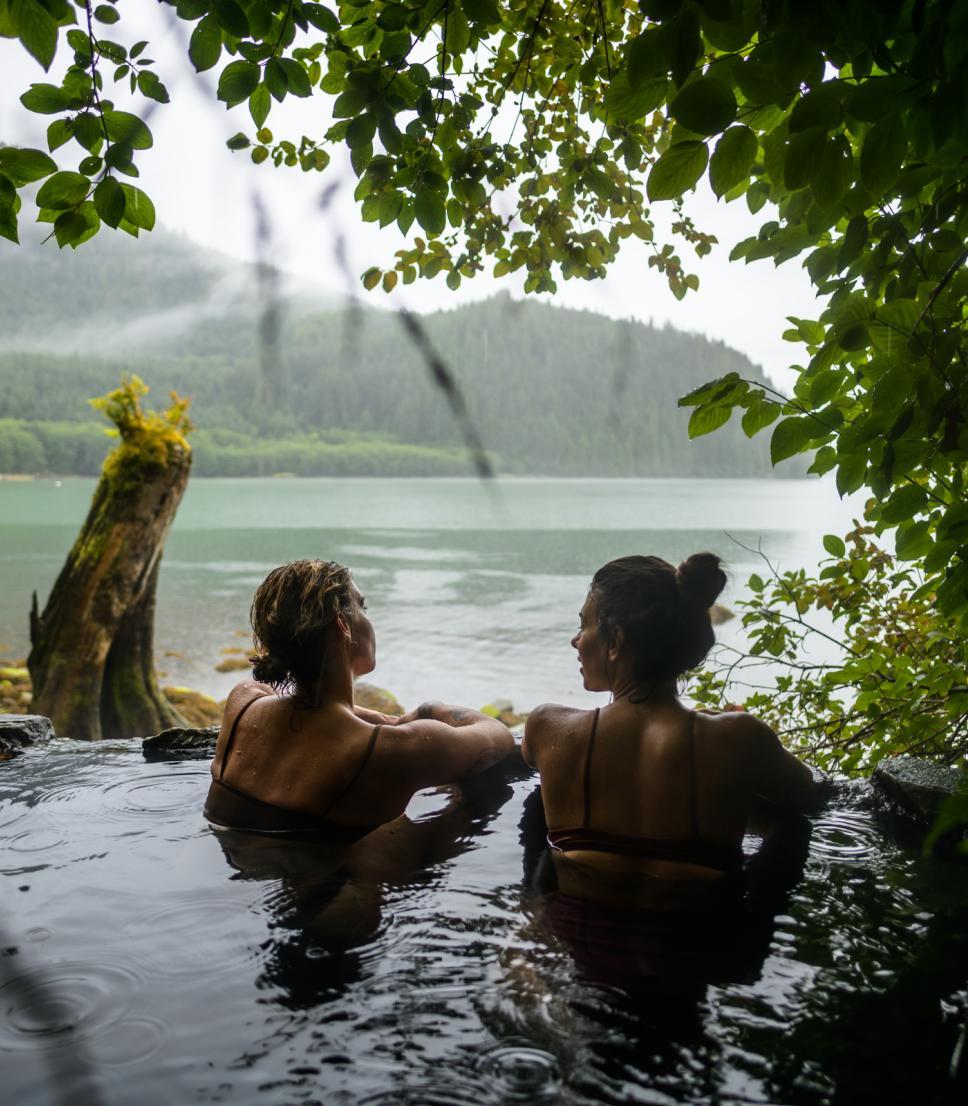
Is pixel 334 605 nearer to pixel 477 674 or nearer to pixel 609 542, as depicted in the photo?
pixel 477 674

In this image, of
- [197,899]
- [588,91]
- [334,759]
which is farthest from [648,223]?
[197,899]

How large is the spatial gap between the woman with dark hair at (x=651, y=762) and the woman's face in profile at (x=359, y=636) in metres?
1.00

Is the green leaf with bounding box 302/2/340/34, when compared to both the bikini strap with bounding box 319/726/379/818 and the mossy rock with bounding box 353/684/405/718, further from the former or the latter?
the mossy rock with bounding box 353/684/405/718

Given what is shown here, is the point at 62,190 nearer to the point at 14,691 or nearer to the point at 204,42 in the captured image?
the point at 204,42

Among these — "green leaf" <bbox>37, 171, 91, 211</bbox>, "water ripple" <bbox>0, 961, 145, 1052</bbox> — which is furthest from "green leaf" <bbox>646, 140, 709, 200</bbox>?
"water ripple" <bbox>0, 961, 145, 1052</bbox>

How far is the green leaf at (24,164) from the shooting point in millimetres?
2422

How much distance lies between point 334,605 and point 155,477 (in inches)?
270

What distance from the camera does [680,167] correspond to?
2141 millimetres

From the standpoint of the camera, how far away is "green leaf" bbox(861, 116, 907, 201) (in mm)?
1920

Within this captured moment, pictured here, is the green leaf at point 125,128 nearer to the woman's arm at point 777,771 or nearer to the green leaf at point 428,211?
the green leaf at point 428,211

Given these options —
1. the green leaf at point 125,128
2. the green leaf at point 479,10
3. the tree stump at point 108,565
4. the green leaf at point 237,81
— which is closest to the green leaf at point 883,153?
the green leaf at point 479,10

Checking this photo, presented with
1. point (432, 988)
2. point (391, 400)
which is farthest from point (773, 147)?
point (391, 400)

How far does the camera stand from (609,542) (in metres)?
61.8

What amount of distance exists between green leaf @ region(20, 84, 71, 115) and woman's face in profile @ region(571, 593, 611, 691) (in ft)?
8.86
